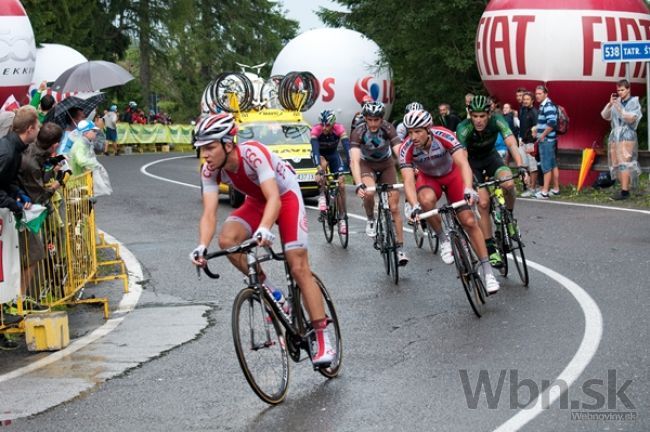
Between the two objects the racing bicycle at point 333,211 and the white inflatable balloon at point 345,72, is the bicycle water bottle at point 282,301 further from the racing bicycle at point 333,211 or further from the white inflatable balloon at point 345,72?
the white inflatable balloon at point 345,72

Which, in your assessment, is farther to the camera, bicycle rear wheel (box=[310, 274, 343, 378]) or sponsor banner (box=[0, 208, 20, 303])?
sponsor banner (box=[0, 208, 20, 303])

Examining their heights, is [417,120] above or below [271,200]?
above

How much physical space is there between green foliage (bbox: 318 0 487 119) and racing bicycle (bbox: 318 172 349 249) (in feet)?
48.4

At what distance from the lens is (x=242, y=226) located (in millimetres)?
8312

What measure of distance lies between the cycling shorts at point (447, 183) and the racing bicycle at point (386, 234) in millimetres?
954

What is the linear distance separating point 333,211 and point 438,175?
5118 millimetres

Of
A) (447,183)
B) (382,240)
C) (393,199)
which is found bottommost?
(382,240)

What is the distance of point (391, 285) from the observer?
12648 mm

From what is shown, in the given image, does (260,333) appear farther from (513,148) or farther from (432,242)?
(432,242)

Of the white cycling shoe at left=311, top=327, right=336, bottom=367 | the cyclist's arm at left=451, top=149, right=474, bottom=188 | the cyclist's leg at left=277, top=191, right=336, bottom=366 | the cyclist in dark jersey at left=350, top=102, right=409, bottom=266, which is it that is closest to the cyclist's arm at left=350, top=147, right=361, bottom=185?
the cyclist in dark jersey at left=350, top=102, right=409, bottom=266

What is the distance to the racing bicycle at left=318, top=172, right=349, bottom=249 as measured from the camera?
16.1 meters

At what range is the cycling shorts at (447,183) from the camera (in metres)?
11.6

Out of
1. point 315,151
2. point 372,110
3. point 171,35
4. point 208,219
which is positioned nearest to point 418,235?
point 372,110

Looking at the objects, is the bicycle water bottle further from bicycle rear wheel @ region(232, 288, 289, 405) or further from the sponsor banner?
the sponsor banner
